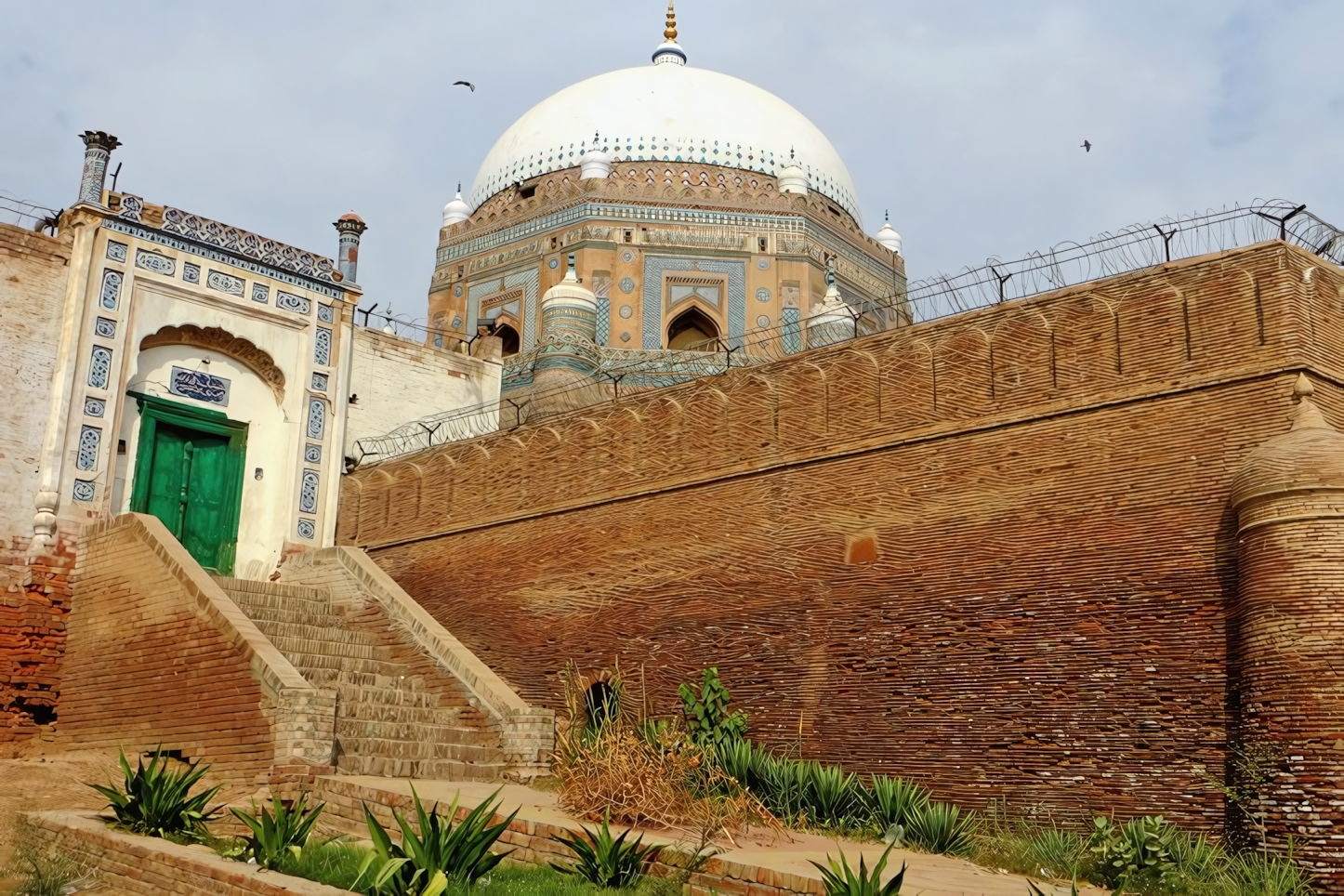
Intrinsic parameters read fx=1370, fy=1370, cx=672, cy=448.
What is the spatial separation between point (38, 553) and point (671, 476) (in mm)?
6081

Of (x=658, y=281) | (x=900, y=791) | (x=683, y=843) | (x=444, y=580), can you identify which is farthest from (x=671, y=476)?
(x=658, y=281)

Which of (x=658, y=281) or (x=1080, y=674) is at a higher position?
(x=658, y=281)

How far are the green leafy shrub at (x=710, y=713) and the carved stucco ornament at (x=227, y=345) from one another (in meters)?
6.83

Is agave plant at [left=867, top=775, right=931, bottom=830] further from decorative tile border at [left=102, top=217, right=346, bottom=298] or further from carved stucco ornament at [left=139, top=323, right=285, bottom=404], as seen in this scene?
decorative tile border at [left=102, top=217, right=346, bottom=298]

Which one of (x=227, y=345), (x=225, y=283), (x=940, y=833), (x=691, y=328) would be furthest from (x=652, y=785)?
(x=691, y=328)

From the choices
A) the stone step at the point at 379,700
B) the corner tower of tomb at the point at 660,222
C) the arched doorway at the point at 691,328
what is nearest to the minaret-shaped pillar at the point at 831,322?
the corner tower of tomb at the point at 660,222

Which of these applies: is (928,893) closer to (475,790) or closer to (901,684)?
(901,684)

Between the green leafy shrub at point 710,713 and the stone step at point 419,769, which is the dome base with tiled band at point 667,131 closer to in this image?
the green leafy shrub at point 710,713

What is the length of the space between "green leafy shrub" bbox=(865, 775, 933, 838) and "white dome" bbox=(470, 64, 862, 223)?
46.5ft

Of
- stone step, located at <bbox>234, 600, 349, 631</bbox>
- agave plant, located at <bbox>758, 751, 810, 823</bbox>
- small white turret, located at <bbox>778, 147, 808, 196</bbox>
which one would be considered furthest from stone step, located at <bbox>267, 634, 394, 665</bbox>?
small white turret, located at <bbox>778, 147, 808, 196</bbox>

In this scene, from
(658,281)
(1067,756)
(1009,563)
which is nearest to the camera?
(1067,756)

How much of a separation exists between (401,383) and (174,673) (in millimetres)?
6205

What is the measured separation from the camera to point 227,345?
15.1m

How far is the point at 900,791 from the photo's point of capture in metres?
8.85
